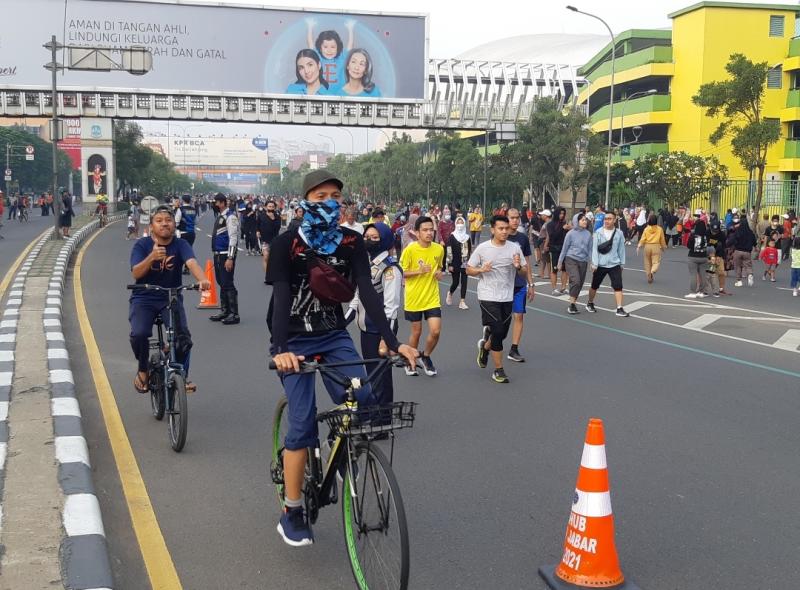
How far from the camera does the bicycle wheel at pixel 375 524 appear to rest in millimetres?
3533

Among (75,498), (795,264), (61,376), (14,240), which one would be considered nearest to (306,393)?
(75,498)

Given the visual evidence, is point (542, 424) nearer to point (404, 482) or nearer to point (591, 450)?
point (404, 482)

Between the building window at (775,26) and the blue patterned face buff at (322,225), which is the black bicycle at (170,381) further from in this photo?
the building window at (775,26)

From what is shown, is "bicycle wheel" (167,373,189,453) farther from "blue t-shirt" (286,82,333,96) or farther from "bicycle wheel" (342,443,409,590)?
"blue t-shirt" (286,82,333,96)

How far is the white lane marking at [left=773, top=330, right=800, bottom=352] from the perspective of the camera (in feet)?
37.2

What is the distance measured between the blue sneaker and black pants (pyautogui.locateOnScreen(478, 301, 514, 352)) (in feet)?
15.4

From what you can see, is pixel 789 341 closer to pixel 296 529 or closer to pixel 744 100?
pixel 296 529

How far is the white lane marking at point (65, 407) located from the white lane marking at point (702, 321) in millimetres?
9122

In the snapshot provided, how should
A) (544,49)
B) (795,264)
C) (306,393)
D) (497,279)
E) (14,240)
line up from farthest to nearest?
(544,49)
(14,240)
(795,264)
(497,279)
(306,393)

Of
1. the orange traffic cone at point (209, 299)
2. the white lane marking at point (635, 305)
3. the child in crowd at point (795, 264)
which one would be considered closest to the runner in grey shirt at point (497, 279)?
the orange traffic cone at point (209, 299)

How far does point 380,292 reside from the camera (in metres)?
8.09

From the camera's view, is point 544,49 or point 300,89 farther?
point 544,49

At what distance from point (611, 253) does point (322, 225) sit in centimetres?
1072

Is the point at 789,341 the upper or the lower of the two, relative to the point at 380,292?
lower
